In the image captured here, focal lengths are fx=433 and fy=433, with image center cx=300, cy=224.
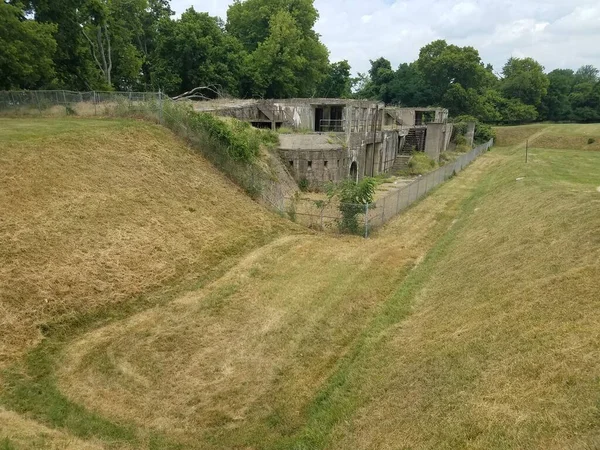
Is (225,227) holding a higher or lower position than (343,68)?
lower

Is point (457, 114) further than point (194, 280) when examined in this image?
Yes

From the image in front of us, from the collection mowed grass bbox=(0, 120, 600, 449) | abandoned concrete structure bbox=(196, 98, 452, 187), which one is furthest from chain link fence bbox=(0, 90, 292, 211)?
mowed grass bbox=(0, 120, 600, 449)

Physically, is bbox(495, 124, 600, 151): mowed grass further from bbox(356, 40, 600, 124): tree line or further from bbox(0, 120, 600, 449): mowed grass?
bbox(0, 120, 600, 449): mowed grass

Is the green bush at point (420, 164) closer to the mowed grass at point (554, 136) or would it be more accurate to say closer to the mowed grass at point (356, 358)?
the mowed grass at point (554, 136)

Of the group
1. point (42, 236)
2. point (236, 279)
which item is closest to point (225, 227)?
point (236, 279)

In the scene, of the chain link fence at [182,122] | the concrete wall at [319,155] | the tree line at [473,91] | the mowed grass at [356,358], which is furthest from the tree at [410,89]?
the mowed grass at [356,358]

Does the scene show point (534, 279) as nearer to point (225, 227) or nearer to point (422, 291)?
point (422, 291)
